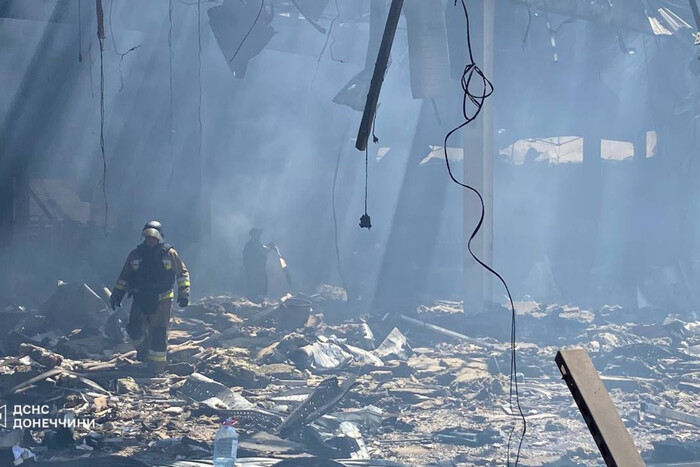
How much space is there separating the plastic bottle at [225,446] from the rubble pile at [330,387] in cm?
14

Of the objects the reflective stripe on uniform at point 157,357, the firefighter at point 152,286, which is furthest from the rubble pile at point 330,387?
the firefighter at point 152,286

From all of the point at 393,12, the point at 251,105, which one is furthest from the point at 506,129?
the point at 393,12

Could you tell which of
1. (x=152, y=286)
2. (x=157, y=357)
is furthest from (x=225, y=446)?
(x=152, y=286)

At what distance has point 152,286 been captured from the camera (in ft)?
31.0

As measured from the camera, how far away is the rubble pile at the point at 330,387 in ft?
23.8

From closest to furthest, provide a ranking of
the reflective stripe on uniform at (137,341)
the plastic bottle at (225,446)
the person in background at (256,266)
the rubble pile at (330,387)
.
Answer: the plastic bottle at (225,446) < the rubble pile at (330,387) < the reflective stripe on uniform at (137,341) < the person in background at (256,266)

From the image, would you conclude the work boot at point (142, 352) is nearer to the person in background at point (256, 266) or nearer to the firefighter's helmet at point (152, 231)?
the firefighter's helmet at point (152, 231)

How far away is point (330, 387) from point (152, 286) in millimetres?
2882

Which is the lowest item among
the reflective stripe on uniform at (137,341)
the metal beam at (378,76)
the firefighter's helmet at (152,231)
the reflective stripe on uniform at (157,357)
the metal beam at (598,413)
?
the reflective stripe on uniform at (157,357)

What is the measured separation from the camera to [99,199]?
15.8m

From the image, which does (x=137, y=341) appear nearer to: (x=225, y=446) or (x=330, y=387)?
(x=330, y=387)

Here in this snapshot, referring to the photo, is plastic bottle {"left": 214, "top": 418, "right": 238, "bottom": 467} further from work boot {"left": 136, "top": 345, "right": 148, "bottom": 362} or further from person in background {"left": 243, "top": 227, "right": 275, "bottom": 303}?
person in background {"left": 243, "top": 227, "right": 275, "bottom": 303}

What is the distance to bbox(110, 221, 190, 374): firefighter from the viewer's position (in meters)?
9.48

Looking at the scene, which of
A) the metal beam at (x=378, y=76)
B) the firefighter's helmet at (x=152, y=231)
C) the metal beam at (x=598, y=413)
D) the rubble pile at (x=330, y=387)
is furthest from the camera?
the firefighter's helmet at (x=152, y=231)
